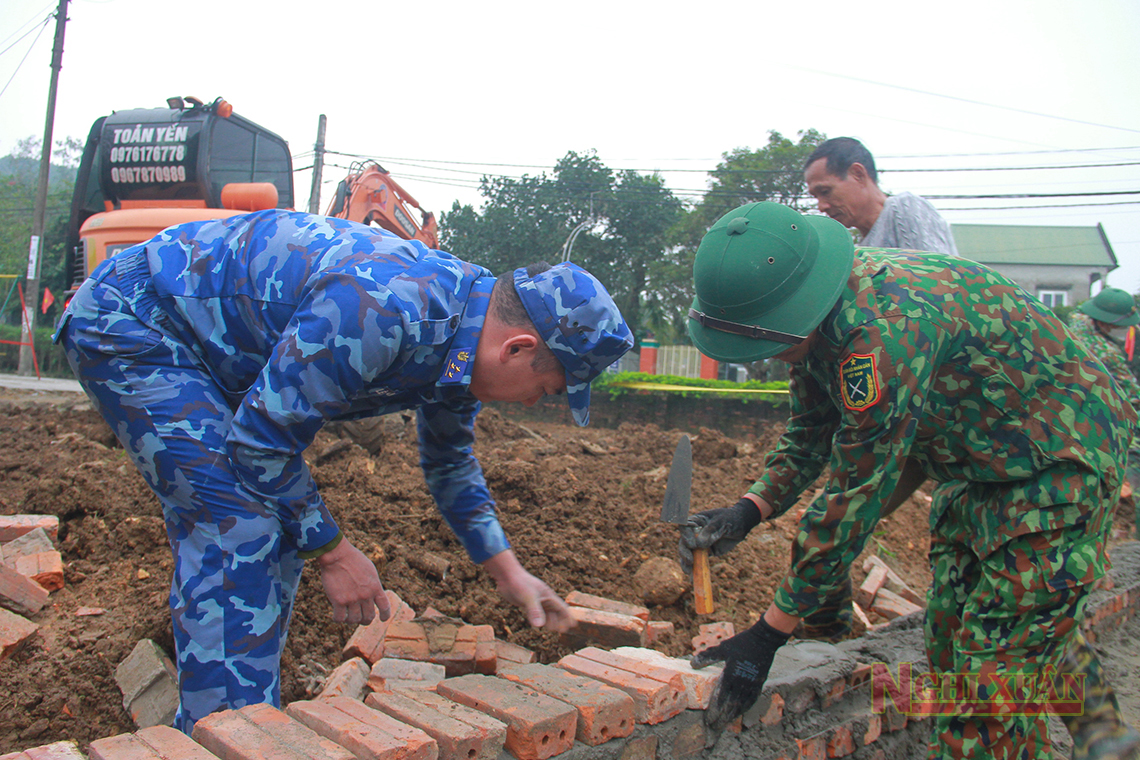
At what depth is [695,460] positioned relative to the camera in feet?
21.8

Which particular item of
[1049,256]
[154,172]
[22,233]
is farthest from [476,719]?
[1049,256]

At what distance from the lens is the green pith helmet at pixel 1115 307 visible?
5625 mm

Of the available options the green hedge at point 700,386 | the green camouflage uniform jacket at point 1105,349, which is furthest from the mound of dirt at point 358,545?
the green hedge at point 700,386

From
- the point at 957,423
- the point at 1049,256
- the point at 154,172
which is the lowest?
the point at 957,423

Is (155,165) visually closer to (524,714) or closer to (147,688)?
(147,688)

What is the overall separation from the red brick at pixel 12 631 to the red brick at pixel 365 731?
4.22ft

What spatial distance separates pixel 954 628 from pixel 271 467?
188cm

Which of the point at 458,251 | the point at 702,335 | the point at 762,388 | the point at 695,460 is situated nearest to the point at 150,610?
the point at 702,335

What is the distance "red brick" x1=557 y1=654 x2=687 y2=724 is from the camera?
1.84 metres

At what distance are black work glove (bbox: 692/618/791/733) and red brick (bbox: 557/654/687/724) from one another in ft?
0.35

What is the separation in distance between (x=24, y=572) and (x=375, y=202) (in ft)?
19.0

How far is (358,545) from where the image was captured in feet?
10.3

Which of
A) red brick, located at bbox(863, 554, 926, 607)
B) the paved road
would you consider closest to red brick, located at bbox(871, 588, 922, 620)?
red brick, located at bbox(863, 554, 926, 607)

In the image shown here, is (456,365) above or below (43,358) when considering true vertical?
above
